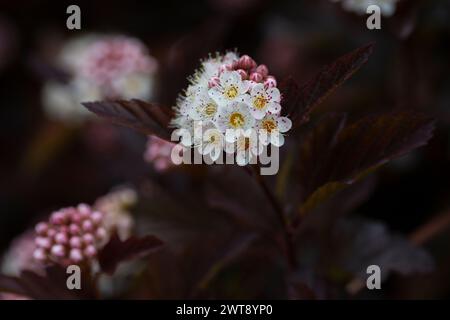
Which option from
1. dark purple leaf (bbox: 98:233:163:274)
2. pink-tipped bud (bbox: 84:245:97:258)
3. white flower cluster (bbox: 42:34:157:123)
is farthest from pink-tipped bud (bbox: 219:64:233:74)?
white flower cluster (bbox: 42:34:157:123)

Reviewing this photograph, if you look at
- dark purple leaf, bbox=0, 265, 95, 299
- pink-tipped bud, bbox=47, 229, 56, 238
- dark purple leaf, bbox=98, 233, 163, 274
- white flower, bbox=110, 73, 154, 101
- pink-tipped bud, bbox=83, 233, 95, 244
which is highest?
white flower, bbox=110, 73, 154, 101

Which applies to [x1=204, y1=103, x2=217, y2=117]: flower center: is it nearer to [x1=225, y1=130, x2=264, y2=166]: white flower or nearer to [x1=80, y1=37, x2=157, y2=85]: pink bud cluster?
[x1=225, y1=130, x2=264, y2=166]: white flower

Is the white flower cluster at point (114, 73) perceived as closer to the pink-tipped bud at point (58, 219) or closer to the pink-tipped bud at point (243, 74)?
the pink-tipped bud at point (58, 219)

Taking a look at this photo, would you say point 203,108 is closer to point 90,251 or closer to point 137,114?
point 137,114

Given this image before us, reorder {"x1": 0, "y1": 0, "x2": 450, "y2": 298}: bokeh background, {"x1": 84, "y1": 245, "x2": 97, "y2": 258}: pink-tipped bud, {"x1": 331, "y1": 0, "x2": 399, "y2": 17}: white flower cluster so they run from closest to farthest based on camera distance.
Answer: {"x1": 84, "y1": 245, "x2": 97, "y2": 258}: pink-tipped bud, {"x1": 331, "y1": 0, "x2": 399, "y2": 17}: white flower cluster, {"x1": 0, "y1": 0, "x2": 450, "y2": 298}: bokeh background

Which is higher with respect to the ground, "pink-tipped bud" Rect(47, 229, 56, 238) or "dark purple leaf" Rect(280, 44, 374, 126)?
"dark purple leaf" Rect(280, 44, 374, 126)

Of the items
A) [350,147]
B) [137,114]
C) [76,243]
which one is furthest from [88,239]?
[350,147]

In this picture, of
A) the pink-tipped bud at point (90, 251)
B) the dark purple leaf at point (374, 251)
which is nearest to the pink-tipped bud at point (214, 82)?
the pink-tipped bud at point (90, 251)
